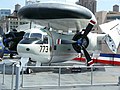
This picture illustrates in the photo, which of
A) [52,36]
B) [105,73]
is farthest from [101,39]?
[105,73]

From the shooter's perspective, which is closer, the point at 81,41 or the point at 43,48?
the point at 43,48

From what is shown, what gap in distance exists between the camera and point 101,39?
888 inches

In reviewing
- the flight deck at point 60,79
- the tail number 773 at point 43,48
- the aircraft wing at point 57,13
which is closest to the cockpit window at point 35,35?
the tail number 773 at point 43,48

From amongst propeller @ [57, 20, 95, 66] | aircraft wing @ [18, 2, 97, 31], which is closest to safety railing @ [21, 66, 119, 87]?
aircraft wing @ [18, 2, 97, 31]

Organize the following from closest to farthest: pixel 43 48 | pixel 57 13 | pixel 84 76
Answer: pixel 84 76, pixel 57 13, pixel 43 48

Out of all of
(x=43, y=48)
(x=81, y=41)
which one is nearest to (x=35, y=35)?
(x=43, y=48)

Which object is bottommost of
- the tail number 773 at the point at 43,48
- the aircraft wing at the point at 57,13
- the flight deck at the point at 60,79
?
the flight deck at the point at 60,79

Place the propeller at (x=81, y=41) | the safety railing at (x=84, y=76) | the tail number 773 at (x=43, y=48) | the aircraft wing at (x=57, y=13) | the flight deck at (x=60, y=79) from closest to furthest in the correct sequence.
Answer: the flight deck at (x=60, y=79), the safety railing at (x=84, y=76), the aircraft wing at (x=57, y=13), the tail number 773 at (x=43, y=48), the propeller at (x=81, y=41)

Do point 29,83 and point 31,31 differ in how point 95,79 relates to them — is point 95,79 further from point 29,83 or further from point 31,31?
point 31,31

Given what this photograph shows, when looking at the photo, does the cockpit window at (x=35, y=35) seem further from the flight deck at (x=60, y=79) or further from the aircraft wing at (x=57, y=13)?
the flight deck at (x=60, y=79)

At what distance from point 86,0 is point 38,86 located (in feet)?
623

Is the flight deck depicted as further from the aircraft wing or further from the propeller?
the propeller

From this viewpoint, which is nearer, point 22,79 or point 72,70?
point 22,79

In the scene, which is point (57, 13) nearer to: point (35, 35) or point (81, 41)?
point (35, 35)
